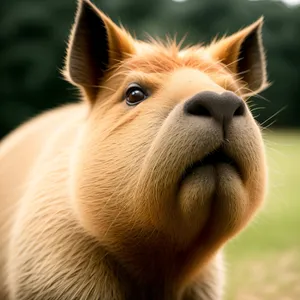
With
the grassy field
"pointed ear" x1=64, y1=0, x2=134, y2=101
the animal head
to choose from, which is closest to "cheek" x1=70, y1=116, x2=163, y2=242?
the animal head

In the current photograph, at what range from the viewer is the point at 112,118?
2.58m

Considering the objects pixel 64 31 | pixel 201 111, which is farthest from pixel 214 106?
pixel 64 31

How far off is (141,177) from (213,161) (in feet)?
0.90

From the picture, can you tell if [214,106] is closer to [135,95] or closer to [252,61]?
[135,95]

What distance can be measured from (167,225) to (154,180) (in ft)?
0.68

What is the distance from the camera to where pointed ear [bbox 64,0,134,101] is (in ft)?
8.89

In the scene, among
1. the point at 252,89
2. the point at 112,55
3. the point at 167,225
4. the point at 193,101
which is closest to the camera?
the point at 193,101

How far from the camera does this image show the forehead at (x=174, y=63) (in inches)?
101

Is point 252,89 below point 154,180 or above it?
Answer: above

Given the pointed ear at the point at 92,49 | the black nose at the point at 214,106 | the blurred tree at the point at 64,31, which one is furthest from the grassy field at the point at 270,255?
→ the blurred tree at the point at 64,31

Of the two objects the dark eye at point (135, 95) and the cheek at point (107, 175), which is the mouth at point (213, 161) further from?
the dark eye at point (135, 95)

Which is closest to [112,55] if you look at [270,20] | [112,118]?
[112,118]

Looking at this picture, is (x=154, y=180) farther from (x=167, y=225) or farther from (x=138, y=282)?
Answer: (x=138, y=282)

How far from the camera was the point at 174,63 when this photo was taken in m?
2.61
